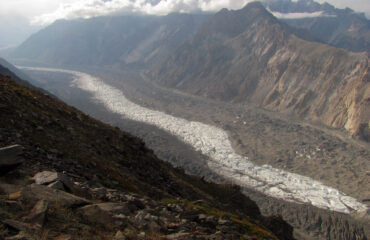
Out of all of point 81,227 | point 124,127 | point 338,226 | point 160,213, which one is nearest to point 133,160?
point 160,213

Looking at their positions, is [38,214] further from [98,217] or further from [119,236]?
[119,236]

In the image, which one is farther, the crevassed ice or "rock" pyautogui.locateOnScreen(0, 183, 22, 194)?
the crevassed ice

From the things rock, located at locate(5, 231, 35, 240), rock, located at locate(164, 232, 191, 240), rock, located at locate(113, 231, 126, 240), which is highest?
rock, located at locate(5, 231, 35, 240)

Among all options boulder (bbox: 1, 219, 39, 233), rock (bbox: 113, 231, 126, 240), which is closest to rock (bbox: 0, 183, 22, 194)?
boulder (bbox: 1, 219, 39, 233)

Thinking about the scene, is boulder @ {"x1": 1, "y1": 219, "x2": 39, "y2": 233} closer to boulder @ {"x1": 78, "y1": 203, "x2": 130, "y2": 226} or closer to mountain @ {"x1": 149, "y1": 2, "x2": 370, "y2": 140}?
boulder @ {"x1": 78, "y1": 203, "x2": 130, "y2": 226}

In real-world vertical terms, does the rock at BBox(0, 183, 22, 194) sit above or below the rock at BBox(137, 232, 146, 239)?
above

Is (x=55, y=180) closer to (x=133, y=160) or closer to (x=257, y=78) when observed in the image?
(x=133, y=160)
